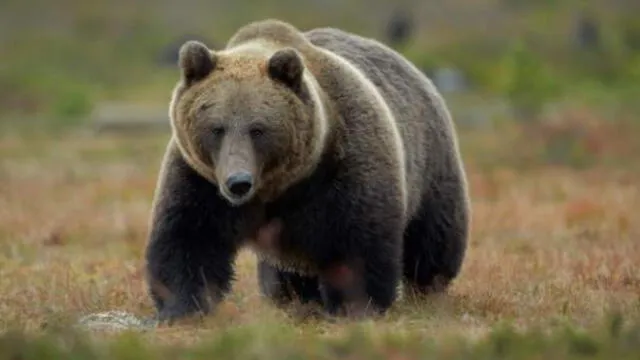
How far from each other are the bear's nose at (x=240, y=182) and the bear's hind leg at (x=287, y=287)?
82.5 inches

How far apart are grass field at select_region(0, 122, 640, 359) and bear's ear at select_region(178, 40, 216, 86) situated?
1.35 m

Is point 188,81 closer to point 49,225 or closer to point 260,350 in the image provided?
point 260,350

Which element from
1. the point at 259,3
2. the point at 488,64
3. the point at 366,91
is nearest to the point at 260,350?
the point at 366,91

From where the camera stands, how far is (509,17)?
59.3m

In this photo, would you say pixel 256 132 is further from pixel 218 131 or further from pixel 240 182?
pixel 240 182

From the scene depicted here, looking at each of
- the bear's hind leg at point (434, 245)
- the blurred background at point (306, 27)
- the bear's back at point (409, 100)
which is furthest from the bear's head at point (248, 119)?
the blurred background at point (306, 27)

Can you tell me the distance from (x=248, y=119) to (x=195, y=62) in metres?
0.50

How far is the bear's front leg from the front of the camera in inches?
319

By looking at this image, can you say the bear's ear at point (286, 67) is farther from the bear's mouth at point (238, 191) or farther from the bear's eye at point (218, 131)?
the bear's mouth at point (238, 191)

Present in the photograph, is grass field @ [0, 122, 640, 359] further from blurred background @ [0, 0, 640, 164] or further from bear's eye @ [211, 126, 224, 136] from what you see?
blurred background @ [0, 0, 640, 164]

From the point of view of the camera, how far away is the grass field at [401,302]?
6.00 m

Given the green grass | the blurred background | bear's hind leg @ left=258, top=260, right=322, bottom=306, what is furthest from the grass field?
the blurred background

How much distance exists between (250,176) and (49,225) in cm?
816

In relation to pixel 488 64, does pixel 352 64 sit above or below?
above
